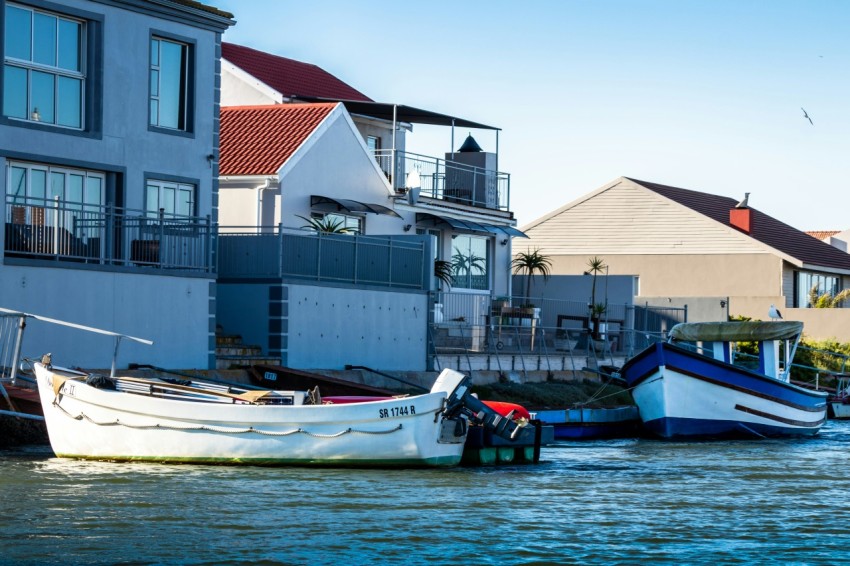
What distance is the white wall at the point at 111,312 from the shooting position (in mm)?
26562

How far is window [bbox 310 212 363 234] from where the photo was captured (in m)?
40.8

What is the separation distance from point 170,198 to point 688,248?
120 feet

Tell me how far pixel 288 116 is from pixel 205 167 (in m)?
9.34

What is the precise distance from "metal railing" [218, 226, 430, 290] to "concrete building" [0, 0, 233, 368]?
3.68 feet

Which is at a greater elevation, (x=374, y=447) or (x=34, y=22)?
(x=34, y=22)

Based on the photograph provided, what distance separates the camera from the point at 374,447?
2206cm

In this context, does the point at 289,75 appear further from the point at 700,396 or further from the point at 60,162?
the point at 700,396

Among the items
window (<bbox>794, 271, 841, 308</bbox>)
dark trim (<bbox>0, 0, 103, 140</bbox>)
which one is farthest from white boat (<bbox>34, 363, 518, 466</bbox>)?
window (<bbox>794, 271, 841, 308</bbox>)

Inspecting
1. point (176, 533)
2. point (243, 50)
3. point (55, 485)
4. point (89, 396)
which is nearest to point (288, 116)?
point (243, 50)

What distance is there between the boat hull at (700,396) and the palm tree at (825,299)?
3035 cm

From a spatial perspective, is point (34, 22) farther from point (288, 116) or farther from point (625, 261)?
point (625, 261)

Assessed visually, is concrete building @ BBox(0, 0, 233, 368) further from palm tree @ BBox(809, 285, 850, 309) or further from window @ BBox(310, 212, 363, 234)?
palm tree @ BBox(809, 285, 850, 309)

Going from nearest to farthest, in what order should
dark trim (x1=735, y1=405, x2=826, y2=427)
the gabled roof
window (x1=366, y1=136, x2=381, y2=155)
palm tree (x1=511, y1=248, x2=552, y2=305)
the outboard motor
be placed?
the outboard motor, dark trim (x1=735, y1=405, x2=826, y2=427), window (x1=366, y1=136, x2=381, y2=155), palm tree (x1=511, y1=248, x2=552, y2=305), the gabled roof

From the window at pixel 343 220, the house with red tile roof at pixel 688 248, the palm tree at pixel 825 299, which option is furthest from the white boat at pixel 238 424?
the palm tree at pixel 825 299
